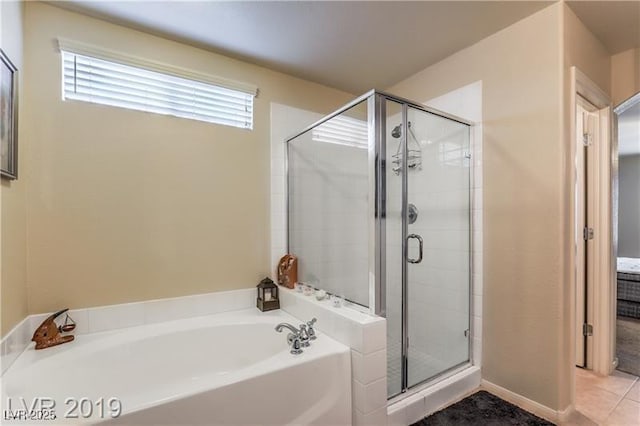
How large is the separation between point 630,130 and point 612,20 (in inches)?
62.2

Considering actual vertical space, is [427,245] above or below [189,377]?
above

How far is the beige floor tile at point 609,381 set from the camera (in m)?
2.05

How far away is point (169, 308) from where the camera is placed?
2.11 metres

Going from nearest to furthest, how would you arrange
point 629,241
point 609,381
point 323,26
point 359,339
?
1. point 359,339
2. point 323,26
3. point 609,381
4. point 629,241

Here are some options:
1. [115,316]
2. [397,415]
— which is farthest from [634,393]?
[115,316]

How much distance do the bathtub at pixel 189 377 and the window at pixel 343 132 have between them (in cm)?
125

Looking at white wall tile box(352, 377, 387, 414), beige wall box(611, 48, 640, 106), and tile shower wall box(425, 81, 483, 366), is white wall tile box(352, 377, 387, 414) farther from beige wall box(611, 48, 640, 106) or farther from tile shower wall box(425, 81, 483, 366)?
beige wall box(611, 48, 640, 106)

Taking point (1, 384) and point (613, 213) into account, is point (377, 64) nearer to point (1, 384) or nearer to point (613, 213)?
point (613, 213)

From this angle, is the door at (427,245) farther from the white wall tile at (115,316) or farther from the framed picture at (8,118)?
the framed picture at (8,118)

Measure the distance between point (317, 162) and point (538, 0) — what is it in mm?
1688

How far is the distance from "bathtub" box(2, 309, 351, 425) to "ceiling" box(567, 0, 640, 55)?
246 centimetres

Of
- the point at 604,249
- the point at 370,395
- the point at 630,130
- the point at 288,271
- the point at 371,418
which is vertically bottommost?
the point at 371,418

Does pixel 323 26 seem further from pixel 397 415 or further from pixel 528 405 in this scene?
pixel 528 405

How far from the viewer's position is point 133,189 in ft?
6.55
